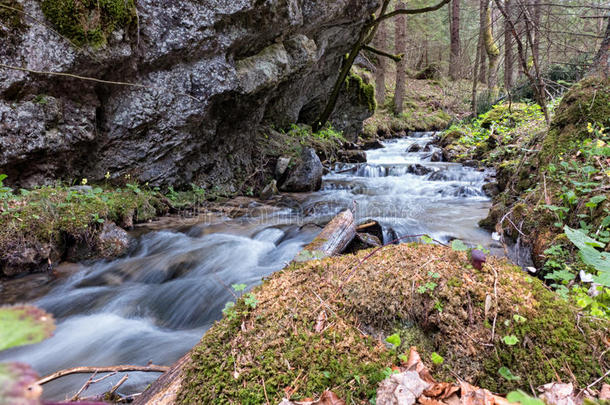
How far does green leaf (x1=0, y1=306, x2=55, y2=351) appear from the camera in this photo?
427mm

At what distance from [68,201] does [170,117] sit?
2.32 meters

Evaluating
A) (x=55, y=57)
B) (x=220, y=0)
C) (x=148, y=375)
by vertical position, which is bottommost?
(x=148, y=375)

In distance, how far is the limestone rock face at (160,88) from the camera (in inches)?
183

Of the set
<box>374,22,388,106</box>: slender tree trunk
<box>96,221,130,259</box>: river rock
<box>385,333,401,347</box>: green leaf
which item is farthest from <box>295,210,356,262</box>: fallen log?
<box>374,22,388,106</box>: slender tree trunk

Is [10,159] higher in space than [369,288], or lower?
higher

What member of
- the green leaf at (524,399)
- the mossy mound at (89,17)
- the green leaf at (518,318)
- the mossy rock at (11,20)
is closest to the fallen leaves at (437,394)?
the green leaf at (518,318)

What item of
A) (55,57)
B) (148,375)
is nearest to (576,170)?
(148,375)

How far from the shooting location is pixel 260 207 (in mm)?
7168

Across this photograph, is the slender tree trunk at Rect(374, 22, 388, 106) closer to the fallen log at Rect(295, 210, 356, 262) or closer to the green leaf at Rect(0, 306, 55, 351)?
the fallen log at Rect(295, 210, 356, 262)

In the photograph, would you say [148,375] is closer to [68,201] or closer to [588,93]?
[68,201]

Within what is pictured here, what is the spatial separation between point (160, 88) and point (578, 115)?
6485 millimetres

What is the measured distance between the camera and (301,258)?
2.22 m

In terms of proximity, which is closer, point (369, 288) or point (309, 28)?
point (369, 288)

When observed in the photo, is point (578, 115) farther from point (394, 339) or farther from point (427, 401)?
point (427, 401)
